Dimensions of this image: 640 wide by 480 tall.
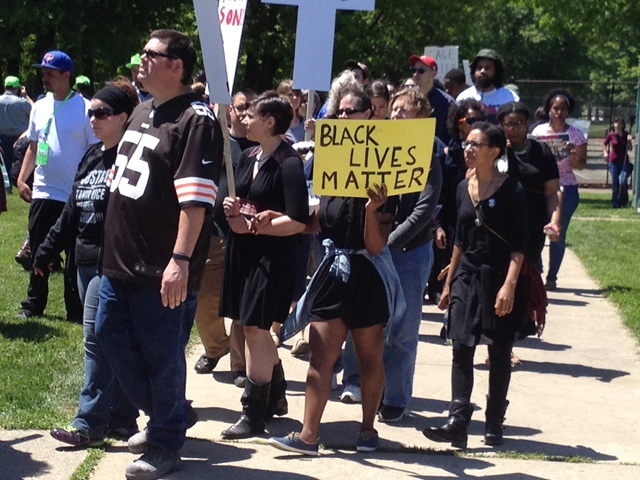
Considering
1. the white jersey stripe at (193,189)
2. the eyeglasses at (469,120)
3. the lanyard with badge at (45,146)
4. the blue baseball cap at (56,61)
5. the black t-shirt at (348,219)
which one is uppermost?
the blue baseball cap at (56,61)

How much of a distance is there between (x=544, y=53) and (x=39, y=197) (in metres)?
51.0

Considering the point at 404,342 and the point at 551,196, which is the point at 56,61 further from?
the point at 551,196

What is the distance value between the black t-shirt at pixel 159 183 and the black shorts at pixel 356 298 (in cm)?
86

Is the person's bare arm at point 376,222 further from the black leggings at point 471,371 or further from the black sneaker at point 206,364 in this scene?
the black sneaker at point 206,364

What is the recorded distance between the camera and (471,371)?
602 centimetres

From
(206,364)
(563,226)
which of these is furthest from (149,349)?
(563,226)

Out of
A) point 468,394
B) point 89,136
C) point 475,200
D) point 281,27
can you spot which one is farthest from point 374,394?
point 281,27

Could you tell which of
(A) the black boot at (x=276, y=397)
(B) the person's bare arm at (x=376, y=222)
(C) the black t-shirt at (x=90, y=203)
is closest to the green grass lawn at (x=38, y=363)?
(C) the black t-shirt at (x=90, y=203)

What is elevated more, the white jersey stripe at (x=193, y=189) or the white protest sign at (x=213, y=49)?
the white protest sign at (x=213, y=49)

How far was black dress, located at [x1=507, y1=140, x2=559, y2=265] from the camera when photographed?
751 centimetres

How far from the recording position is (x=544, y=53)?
186ft

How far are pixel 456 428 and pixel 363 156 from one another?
5.20 feet

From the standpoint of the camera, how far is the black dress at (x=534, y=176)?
7512mm

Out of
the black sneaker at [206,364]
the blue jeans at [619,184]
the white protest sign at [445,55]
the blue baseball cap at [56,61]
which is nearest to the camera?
the black sneaker at [206,364]
